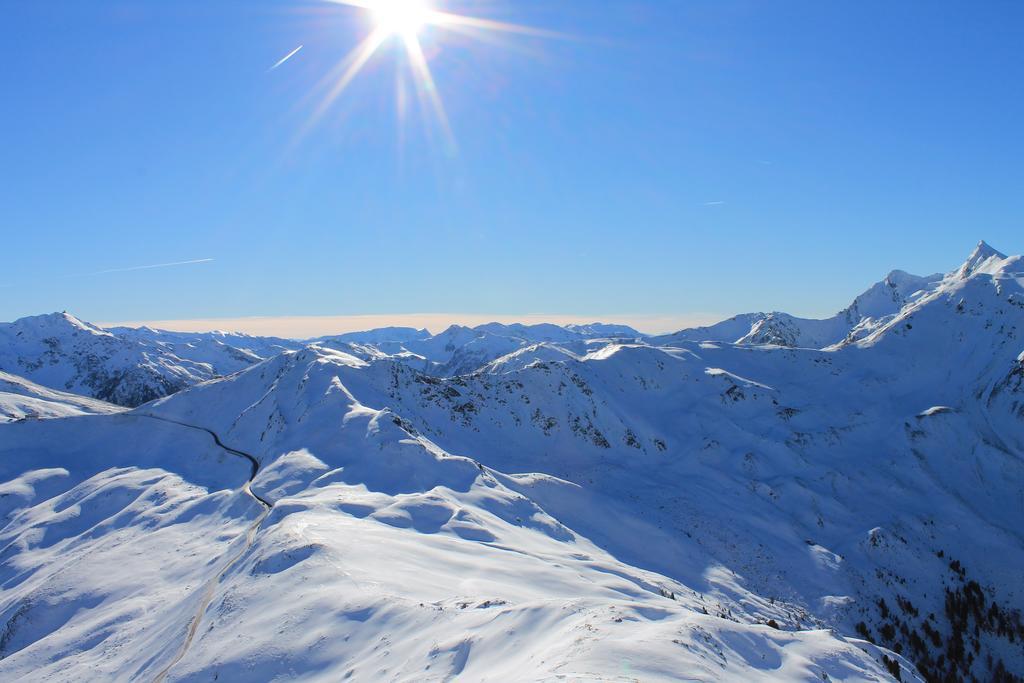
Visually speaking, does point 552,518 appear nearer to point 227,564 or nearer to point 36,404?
point 227,564

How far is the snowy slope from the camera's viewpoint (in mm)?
123125

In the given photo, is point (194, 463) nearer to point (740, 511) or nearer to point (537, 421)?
point (537, 421)

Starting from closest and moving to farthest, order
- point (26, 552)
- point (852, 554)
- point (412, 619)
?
point (412, 619)
point (26, 552)
point (852, 554)

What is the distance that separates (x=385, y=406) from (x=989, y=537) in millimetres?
96242

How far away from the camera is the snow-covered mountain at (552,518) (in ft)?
92.3

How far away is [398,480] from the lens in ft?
213

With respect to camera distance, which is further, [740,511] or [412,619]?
[740,511]

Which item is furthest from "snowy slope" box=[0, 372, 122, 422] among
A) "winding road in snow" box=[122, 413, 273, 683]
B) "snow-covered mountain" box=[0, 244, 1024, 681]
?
"winding road in snow" box=[122, 413, 273, 683]

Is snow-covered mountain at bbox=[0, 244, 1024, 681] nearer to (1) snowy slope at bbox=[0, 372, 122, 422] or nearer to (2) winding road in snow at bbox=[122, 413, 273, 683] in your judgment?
(2) winding road in snow at bbox=[122, 413, 273, 683]

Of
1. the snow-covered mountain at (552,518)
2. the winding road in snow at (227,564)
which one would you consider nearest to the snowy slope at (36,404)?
the snow-covered mountain at (552,518)

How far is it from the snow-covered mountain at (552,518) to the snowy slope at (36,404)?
4295 centimetres

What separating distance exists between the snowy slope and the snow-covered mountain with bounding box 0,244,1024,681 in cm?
4295

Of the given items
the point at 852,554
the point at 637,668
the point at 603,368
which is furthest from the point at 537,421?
the point at 637,668

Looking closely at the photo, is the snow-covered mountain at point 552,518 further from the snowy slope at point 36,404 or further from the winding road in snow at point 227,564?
the snowy slope at point 36,404
